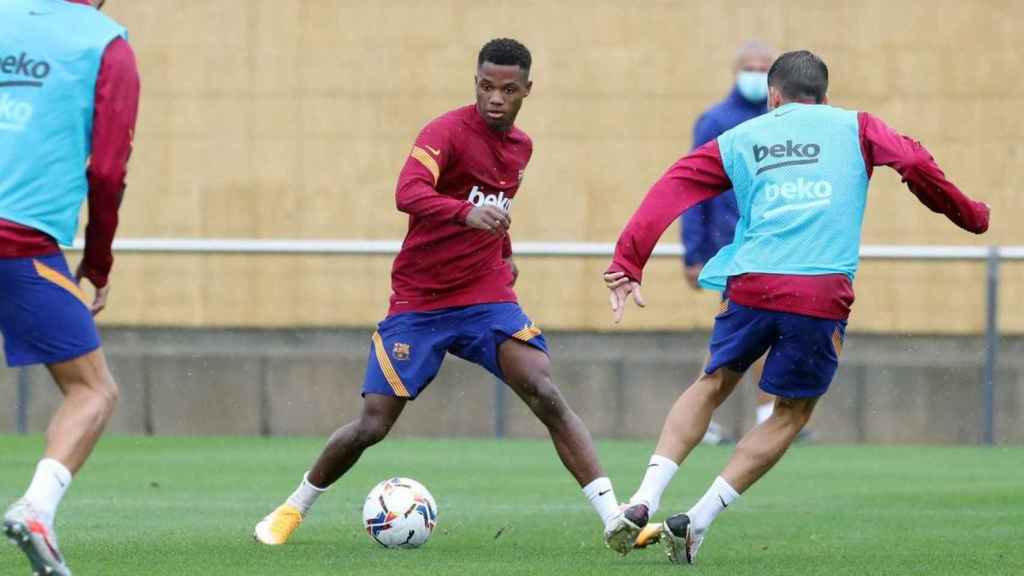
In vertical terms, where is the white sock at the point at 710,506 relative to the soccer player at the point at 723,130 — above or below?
below

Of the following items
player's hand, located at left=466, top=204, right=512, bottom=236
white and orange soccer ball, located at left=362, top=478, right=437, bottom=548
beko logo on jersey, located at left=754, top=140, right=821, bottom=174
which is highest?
beko logo on jersey, located at left=754, top=140, right=821, bottom=174

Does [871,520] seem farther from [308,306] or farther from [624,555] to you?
[308,306]

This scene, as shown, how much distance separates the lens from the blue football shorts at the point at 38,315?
6.46 meters

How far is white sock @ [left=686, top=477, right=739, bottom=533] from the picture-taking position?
762cm

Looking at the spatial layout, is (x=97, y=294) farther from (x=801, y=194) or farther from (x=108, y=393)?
(x=801, y=194)

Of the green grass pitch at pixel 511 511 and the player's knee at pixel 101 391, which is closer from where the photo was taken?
the player's knee at pixel 101 391

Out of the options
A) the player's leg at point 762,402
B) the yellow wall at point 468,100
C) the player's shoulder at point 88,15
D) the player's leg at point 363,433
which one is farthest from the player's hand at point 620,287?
the yellow wall at point 468,100

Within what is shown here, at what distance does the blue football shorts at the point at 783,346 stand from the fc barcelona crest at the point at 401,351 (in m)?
1.30

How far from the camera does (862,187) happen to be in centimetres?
772

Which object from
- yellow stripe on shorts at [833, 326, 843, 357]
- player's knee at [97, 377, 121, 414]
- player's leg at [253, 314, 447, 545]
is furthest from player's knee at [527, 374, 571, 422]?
player's knee at [97, 377, 121, 414]

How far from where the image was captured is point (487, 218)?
7.81 m

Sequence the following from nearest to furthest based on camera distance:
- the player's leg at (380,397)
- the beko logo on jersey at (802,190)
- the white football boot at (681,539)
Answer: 1. the white football boot at (681,539)
2. the beko logo on jersey at (802,190)
3. the player's leg at (380,397)

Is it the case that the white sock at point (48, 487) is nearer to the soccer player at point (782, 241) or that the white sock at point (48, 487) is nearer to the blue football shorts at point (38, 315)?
the blue football shorts at point (38, 315)

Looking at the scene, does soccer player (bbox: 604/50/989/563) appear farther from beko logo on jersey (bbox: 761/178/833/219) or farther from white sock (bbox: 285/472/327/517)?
white sock (bbox: 285/472/327/517)
